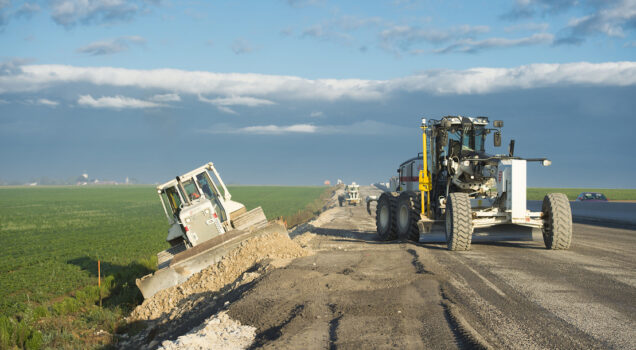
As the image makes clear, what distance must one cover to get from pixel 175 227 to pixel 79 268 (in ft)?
17.0

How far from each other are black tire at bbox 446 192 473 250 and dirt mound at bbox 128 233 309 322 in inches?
151

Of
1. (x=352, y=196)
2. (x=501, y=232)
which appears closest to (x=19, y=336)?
(x=501, y=232)

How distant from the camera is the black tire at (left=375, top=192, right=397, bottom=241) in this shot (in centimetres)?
1684

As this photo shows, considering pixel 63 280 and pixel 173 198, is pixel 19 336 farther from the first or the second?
pixel 63 280

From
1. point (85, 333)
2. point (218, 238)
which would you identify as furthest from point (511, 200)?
point (85, 333)

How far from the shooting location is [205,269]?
12.3 m

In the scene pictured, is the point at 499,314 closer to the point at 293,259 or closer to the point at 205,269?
the point at 293,259

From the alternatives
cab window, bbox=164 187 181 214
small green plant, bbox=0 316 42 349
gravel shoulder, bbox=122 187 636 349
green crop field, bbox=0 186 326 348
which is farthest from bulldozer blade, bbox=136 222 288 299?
small green plant, bbox=0 316 42 349

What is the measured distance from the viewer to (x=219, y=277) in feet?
38.2

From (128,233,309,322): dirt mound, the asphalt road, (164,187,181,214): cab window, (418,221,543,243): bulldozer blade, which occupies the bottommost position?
(128,233,309,322): dirt mound

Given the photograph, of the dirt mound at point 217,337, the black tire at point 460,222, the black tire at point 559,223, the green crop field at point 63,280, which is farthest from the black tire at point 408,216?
the dirt mound at point 217,337

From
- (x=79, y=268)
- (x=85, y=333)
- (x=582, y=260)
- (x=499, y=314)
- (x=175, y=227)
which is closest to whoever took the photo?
(x=499, y=314)

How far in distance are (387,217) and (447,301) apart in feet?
31.8

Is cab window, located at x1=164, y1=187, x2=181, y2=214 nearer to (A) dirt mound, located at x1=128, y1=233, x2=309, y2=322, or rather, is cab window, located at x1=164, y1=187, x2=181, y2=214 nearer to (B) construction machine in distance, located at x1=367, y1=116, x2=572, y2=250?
(A) dirt mound, located at x1=128, y1=233, x2=309, y2=322
